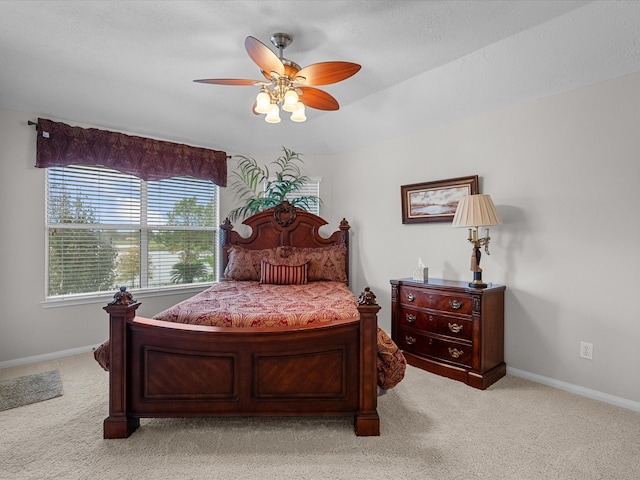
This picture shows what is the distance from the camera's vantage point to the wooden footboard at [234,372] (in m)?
2.03

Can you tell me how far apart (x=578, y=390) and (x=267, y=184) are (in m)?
3.93

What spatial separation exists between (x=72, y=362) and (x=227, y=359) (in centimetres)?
228

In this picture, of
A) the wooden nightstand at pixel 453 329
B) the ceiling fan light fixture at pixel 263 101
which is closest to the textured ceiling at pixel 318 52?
the ceiling fan light fixture at pixel 263 101

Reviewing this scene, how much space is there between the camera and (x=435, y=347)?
3078 millimetres

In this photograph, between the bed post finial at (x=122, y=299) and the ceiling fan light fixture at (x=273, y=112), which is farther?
the ceiling fan light fixture at (x=273, y=112)

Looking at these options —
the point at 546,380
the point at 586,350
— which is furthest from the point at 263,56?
the point at 546,380

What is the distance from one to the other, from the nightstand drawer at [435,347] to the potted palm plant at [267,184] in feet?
Result: 7.10

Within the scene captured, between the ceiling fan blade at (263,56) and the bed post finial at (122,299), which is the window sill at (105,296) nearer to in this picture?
the bed post finial at (122,299)

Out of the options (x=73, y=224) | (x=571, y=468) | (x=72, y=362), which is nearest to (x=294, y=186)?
(x=73, y=224)

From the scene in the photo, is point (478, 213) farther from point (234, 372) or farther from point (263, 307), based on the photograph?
point (234, 372)

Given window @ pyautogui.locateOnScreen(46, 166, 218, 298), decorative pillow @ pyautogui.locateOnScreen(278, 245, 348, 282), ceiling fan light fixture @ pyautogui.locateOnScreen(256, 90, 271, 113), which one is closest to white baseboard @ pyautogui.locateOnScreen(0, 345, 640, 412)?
window @ pyautogui.locateOnScreen(46, 166, 218, 298)

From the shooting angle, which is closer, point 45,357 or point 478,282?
point 478,282

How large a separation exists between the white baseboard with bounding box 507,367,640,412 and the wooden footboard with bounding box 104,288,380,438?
1.71 m

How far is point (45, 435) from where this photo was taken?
2070 millimetres
